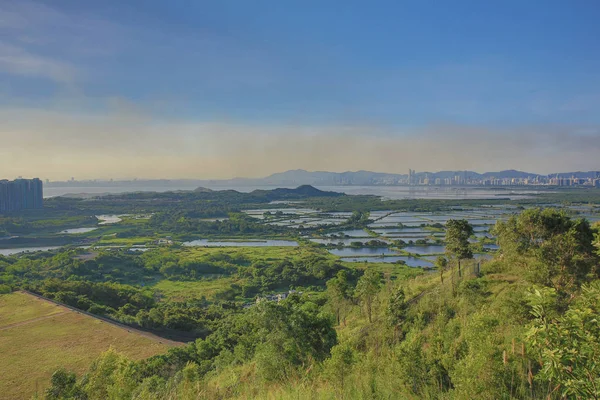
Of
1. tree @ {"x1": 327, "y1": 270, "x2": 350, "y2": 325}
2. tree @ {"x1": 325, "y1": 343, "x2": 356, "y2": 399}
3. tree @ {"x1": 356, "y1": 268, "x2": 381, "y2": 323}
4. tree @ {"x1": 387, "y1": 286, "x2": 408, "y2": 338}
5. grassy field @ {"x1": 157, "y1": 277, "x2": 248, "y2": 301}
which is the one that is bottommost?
Answer: grassy field @ {"x1": 157, "y1": 277, "x2": 248, "y2": 301}

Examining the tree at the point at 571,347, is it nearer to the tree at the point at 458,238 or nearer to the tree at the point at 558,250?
the tree at the point at 558,250

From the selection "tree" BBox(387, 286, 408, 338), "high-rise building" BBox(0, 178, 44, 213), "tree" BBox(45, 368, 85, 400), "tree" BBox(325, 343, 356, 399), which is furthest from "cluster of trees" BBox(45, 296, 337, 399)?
"high-rise building" BBox(0, 178, 44, 213)

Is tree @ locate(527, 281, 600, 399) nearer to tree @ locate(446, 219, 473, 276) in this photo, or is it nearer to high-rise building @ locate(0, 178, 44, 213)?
tree @ locate(446, 219, 473, 276)

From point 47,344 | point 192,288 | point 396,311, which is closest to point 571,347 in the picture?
point 396,311

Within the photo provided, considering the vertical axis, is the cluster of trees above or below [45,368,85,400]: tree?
above

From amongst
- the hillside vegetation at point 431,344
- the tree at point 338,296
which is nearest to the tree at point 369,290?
the hillside vegetation at point 431,344

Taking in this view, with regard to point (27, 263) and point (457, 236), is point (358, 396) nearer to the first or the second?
point (457, 236)

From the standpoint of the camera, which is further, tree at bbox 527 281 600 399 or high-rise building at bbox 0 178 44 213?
high-rise building at bbox 0 178 44 213
